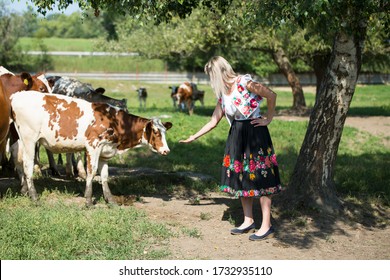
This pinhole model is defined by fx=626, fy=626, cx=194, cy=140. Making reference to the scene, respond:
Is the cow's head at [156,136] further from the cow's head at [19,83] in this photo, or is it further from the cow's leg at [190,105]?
the cow's leg at [190,105]

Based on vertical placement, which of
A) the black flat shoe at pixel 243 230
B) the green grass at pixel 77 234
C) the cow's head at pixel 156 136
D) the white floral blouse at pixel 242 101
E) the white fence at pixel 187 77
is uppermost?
the white floral blouse at pixel 242 101

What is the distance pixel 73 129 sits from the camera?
8945 millimetres

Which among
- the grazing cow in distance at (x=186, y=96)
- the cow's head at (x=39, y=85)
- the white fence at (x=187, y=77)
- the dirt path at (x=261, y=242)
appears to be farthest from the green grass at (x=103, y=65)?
the dirt path at (x=261, y=242)

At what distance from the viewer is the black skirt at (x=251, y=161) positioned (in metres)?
7.64

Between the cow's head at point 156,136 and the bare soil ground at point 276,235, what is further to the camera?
the cow's head at point 156,136

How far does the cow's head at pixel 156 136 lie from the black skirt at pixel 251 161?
1.58 meters

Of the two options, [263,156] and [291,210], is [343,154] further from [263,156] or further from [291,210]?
[263,156]

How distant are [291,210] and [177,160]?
5.36 meters

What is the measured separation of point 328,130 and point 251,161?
1.97 m

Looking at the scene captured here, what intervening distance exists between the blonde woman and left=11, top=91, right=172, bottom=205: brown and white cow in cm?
161

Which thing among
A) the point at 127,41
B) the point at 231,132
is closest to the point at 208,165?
the point at 231,132

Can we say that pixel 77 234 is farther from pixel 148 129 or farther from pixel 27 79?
pixel 27 79

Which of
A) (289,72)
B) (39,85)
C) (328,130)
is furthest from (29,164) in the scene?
(289,72)

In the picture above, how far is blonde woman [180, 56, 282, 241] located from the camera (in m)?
7.55
